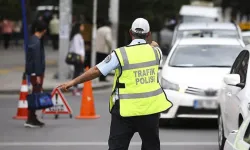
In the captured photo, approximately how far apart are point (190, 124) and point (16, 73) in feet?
40.2

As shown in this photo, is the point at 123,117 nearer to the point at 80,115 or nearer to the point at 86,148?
the point at 86,148

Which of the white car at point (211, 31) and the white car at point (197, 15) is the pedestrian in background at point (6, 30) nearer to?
the white car at point (197, 15)

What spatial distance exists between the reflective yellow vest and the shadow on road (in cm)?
593

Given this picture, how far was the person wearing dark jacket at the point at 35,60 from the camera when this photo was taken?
13.2 metres

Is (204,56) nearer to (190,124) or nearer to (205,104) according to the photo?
(190,124)

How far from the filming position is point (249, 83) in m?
9.68

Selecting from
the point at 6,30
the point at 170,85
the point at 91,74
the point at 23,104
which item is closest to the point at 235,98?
the point at 91,74

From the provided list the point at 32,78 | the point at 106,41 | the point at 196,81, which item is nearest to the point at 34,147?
the point at 32,78

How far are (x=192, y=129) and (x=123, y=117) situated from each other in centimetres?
613

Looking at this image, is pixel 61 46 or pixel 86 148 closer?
pixel 86 148

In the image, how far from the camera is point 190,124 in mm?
14070

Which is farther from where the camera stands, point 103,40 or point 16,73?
point 16,73

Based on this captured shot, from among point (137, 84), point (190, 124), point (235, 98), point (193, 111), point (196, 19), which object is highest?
point (137, 84)

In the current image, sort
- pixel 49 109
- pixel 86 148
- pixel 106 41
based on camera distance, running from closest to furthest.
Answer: pixel 86 148
pixel 49 109
pixel 106 41
